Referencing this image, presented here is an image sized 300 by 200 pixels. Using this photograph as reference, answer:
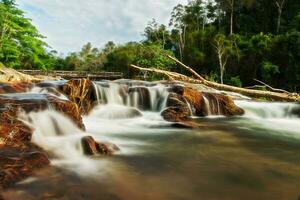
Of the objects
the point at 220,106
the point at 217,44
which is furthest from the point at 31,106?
the point at 217,44

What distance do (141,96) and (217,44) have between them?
875 inches

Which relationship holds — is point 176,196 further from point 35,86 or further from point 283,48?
point 283,48

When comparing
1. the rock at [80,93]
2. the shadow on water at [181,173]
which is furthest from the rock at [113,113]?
the shadow on water at [181,173]

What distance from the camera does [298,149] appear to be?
8.30 m

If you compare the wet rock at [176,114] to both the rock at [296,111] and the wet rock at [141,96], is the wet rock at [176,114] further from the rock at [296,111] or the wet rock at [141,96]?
the rock at [296,111]

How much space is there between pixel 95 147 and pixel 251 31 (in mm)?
42917

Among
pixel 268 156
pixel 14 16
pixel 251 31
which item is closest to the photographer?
pixel 268 156

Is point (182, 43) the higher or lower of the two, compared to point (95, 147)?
higher

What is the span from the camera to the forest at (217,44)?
30375 mm

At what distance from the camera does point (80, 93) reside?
42.2 ft

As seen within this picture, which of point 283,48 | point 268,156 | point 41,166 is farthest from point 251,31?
point 41,166

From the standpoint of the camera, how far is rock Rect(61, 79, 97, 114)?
12602 millimetres

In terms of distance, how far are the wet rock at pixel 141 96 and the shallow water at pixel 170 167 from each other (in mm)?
4331

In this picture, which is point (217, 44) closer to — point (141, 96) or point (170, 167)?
point (141, 96)
